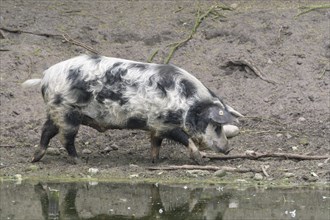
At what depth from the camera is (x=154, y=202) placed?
9.55 meters

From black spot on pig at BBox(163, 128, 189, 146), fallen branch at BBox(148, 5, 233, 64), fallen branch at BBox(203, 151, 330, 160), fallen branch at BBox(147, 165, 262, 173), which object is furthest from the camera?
fallen branch at BBox(148, 5, 233, 64)

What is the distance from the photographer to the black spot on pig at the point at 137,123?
36.5ft

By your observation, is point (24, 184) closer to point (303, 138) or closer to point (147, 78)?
point (147, 78)

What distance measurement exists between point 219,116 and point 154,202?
1.90 m

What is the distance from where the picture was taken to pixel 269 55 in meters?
13.7

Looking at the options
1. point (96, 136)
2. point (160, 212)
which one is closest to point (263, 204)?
point (160, 212)

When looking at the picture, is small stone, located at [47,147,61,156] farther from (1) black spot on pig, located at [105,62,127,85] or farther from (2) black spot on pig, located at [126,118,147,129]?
(1) black spot on pig, located at [105,62,127,85]

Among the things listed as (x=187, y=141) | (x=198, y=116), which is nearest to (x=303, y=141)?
(x=198, y=116)

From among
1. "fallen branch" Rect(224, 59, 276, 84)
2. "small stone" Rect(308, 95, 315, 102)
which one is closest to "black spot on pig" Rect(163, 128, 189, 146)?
"small stone" Rect(308, 95, 315, 102)

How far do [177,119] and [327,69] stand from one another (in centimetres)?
308

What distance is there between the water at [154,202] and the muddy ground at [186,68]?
49 cm

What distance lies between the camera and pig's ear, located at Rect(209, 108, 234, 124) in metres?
Answer: 11.1

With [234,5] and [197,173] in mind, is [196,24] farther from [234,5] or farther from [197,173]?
[197,173]

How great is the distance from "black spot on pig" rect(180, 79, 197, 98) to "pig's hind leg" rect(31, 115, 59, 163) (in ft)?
5.11
